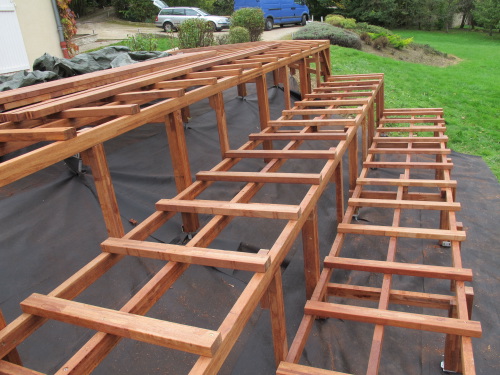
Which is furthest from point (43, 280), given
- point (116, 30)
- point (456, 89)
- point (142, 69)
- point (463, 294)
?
point (116, 30)

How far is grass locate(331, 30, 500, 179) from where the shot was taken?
1008cm

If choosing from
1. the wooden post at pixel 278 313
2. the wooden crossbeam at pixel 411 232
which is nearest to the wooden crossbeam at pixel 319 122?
the wooden crossbeam at pixel 411 232

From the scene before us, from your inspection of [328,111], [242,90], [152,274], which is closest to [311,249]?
[152,274]

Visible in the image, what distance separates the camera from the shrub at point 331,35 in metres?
17.2

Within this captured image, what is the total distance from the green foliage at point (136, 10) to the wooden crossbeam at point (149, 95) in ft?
86.9

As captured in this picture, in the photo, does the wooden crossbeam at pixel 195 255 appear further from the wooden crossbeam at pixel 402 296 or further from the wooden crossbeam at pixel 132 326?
the wooden crossbeam at pixel 402 296

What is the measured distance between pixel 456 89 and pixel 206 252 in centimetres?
1415

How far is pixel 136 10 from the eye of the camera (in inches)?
1060

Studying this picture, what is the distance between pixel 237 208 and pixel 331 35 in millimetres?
16419

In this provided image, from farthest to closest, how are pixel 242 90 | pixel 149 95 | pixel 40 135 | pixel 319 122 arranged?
pixel 242 90 < pixel 319 122 < pixel 149 95 < pixel 40 135

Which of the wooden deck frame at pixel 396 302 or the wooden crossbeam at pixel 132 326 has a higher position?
the wooden crossbeam at pixel 132 326

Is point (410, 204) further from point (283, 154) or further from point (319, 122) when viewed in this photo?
point (283, 154)

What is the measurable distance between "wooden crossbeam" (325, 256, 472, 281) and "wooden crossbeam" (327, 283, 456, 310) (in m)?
0.16

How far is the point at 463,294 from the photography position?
321 centimetres
